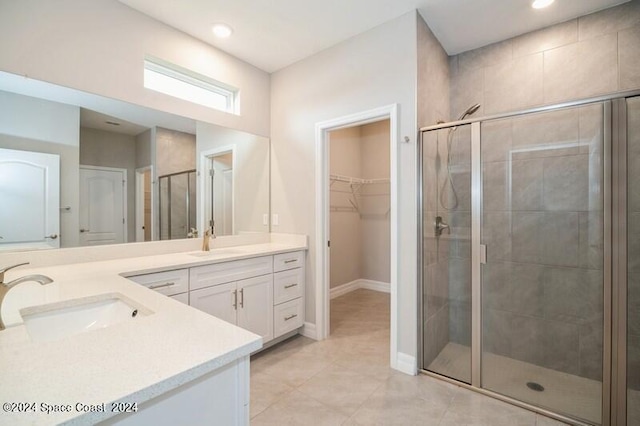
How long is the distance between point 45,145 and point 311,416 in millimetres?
2379

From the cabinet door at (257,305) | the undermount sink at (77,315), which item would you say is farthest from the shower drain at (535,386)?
the undermount sink at (77,315)

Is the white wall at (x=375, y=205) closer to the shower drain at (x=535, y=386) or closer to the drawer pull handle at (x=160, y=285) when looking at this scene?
the shower drain at (x=535, y=386)

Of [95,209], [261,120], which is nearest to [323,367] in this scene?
[95,209]

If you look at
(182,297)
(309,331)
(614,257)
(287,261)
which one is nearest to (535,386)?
(614,257)

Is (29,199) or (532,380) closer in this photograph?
(29,199)

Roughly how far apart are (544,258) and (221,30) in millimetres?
3099

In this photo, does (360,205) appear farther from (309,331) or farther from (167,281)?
(167,281)

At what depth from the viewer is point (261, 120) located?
3.17m

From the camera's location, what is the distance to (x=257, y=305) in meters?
2.48

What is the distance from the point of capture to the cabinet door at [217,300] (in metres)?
2.06

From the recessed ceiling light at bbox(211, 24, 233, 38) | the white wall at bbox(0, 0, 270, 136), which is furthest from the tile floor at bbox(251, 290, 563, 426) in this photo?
the recessed ceiling light at bbox(211, 24, 233, 38)

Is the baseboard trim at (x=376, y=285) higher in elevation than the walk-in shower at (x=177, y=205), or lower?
lower

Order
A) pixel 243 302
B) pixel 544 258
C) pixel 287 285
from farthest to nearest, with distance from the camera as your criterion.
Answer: pixel 287 285 < pixel 243 302 < pixel 544 258

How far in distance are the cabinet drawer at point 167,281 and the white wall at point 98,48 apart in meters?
1.34
